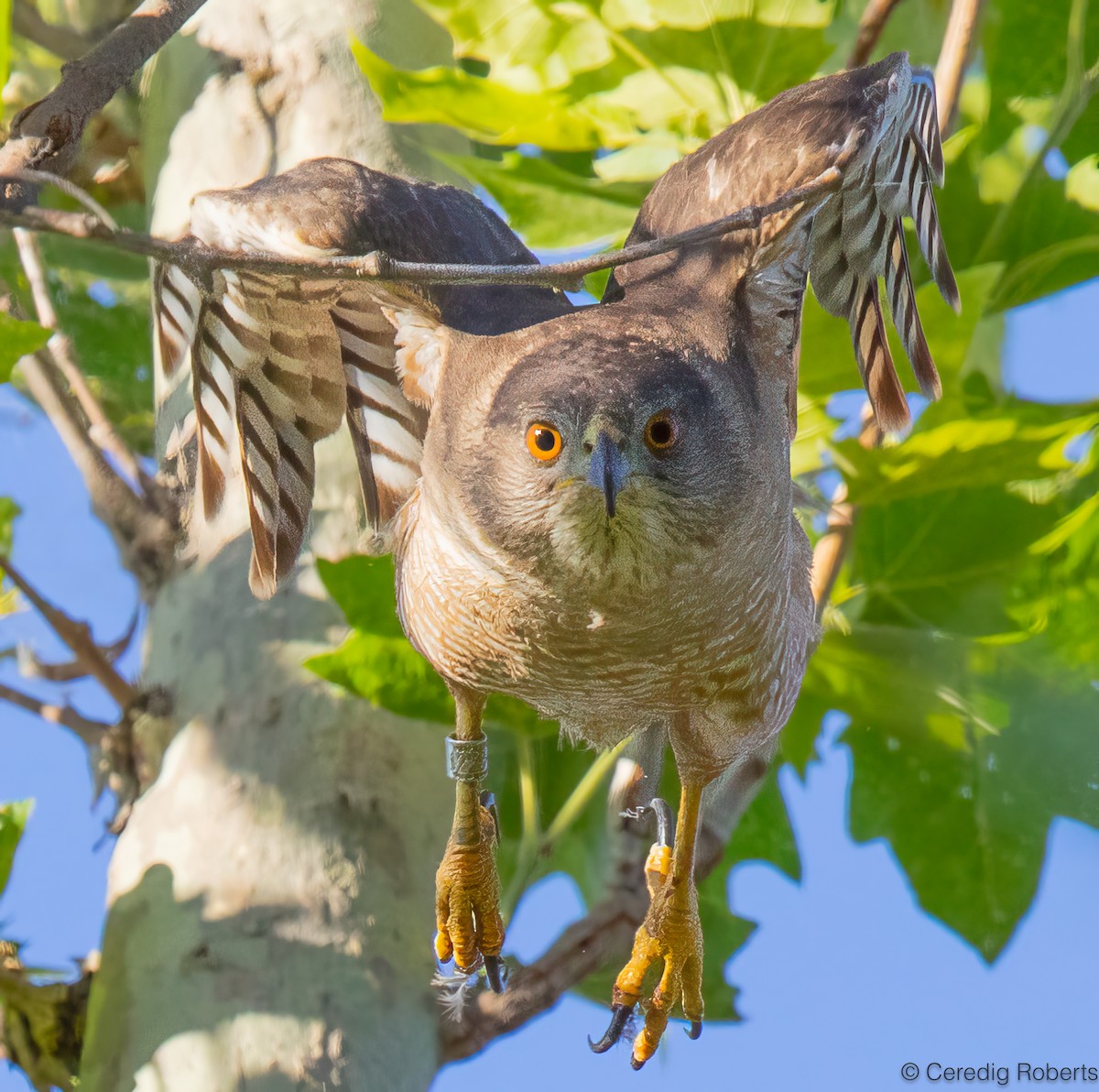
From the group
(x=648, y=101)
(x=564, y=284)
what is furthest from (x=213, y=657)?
(x=564, y=284)

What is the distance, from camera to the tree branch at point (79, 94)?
1272mm

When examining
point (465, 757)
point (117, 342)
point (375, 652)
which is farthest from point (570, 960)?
point (117, 342)

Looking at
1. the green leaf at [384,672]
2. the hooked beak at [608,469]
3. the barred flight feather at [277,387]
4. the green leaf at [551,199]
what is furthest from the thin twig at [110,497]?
the hooked beak at [608,469]

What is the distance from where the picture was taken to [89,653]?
273cm

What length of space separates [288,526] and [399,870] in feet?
2.40

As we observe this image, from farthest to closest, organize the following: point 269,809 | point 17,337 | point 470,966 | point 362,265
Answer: point 269,809 < point 470,966 < point 17,337 < point 362,265

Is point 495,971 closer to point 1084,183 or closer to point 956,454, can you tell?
point 956,454

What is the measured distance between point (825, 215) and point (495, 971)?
1.37m

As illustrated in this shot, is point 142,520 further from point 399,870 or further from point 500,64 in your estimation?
point 500,64

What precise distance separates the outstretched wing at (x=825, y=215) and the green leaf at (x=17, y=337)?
764 mm

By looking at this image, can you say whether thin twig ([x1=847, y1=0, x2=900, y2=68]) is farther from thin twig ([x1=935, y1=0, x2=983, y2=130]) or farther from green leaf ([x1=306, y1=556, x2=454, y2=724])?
green leaf ([x1=306, y1=556, x2=454, y2=724])

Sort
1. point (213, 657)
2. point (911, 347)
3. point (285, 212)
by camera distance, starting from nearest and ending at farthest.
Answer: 1. point (285, 212)
2. point (911, 347)
3. point (213, 657)

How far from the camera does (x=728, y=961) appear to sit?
2957 mm

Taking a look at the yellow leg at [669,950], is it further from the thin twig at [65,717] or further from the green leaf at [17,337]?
the thin twig at [65,717]
